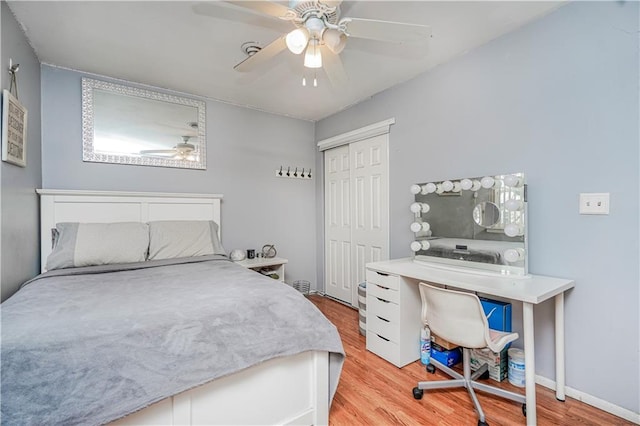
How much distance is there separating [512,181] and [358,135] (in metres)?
1.77

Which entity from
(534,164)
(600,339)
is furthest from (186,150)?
(600,339)

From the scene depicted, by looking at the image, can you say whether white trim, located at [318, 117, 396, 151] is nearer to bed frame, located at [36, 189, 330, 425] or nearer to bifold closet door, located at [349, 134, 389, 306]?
bifold closet door, located at [349, 134, 389, 306]

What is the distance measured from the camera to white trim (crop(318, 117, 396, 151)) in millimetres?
2992

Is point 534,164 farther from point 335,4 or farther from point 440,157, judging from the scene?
point 335,4

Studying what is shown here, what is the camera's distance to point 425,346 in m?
2.20

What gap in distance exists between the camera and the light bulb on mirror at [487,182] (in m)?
2.03

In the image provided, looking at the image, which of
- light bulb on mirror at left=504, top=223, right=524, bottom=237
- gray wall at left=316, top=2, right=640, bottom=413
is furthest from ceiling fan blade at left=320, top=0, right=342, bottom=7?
light bulb on mirror at left=504, top=223, right=524, bottom=237

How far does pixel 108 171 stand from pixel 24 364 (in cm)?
222

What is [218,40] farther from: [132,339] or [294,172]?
[132,339]

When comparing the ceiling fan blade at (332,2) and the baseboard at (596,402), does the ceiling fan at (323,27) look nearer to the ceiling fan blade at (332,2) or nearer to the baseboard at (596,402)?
the ceiling fan blade at (332,2)

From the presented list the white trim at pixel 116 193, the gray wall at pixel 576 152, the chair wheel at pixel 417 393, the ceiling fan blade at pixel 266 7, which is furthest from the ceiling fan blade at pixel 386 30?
the white trim at pixel 116 193

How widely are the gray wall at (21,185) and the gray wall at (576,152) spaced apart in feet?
10.4

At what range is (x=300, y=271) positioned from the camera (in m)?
3.91

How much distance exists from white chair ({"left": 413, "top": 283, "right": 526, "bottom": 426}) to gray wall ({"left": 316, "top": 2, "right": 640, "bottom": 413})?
56 cm
